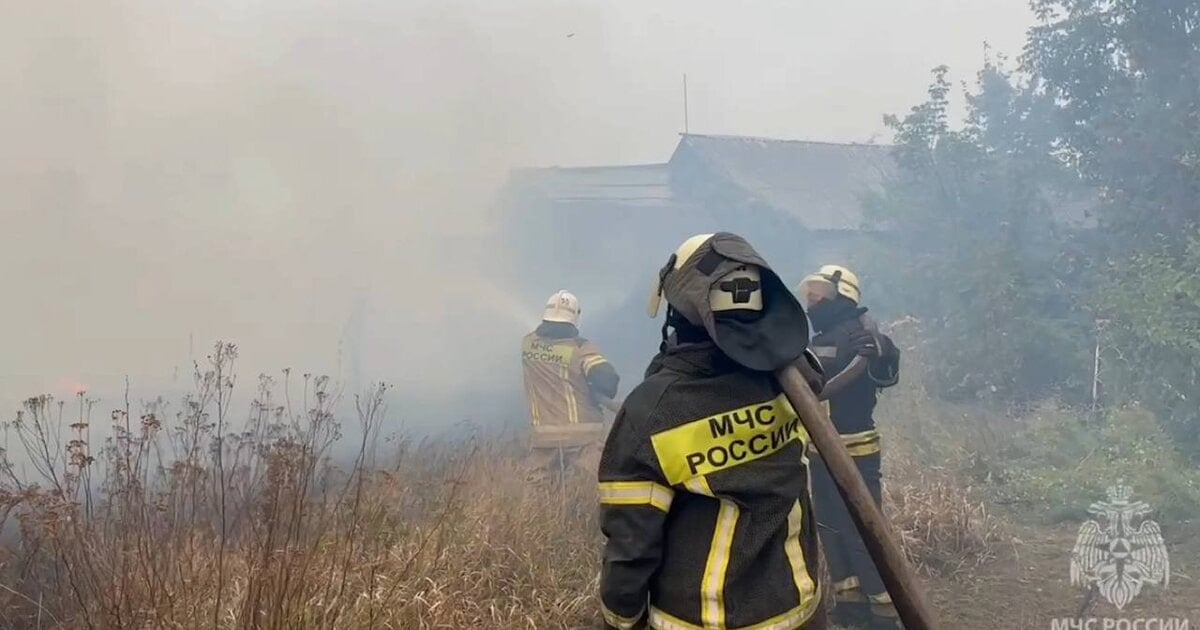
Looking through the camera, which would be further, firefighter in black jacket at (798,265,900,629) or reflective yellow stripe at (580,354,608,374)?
reflective yellow stripe at (580,354,608,374)

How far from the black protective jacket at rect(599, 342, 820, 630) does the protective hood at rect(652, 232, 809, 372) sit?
0.10 metres

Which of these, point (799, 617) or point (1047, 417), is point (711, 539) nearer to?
point (799, 617)

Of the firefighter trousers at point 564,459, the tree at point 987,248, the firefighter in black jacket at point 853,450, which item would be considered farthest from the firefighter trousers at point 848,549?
the tree at point 987,248

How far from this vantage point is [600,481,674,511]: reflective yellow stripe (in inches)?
83.7

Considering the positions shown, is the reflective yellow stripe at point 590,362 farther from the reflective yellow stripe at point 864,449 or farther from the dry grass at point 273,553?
the reflective yellow stripe at point 864,449

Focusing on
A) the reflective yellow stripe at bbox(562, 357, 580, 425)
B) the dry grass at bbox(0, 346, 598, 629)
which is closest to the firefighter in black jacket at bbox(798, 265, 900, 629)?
the dry grass at bbox(0, 346, 598, 629)

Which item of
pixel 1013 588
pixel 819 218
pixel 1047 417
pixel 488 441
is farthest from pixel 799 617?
pixel 819 218

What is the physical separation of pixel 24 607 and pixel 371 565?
1.40m

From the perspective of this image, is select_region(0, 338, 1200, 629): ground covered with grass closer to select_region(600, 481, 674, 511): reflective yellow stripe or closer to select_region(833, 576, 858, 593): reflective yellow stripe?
select_region(833, 576, 858, 593): reflective yellow stripe

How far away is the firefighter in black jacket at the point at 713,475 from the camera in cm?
213

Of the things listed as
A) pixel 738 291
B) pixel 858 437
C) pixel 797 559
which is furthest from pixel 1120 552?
pixel 738 291

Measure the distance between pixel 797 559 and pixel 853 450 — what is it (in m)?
2.28

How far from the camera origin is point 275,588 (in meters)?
3.05

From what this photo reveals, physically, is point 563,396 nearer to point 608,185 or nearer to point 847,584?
point 847,584
